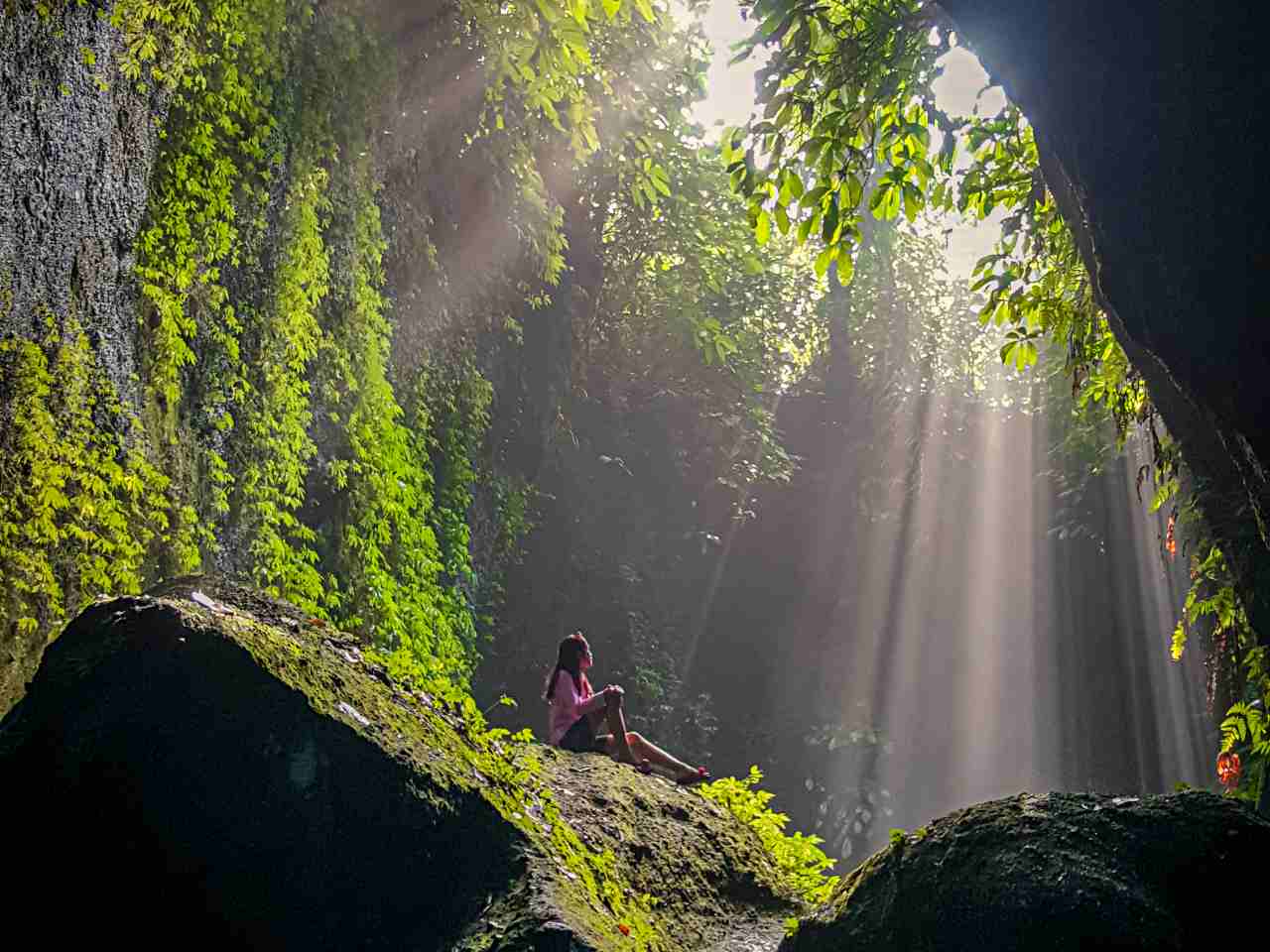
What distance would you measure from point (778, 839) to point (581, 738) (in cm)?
156

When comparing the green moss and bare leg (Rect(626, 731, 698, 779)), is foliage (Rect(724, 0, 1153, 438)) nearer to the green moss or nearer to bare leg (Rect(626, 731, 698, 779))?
the green moss

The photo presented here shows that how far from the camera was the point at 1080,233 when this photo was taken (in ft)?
12.9

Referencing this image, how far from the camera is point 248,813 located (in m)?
3.19

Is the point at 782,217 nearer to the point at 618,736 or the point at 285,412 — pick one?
the point at 618,736

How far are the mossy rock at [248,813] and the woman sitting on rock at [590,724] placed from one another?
302cm

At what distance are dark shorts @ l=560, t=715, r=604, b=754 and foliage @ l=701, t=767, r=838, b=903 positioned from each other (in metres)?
0.87

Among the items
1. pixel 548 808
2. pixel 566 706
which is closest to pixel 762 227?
pixel 548 808

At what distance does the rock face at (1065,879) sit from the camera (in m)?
2.86

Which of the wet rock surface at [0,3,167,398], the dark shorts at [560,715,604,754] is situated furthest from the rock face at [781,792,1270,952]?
the wet rock surface at [0,3,167,398]

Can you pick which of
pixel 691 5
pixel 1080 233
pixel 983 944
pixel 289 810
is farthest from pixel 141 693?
pixel 691 5

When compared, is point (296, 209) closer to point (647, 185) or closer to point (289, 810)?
point (647, 185)

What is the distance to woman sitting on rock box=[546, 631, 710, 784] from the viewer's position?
678 cm

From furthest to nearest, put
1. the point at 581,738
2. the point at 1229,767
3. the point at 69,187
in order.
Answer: the point at 581,738 → the point at 69,187 → the point at 1229,767

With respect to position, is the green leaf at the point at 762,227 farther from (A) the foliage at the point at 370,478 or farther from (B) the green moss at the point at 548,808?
(A) the foliage at the point at 370,478
